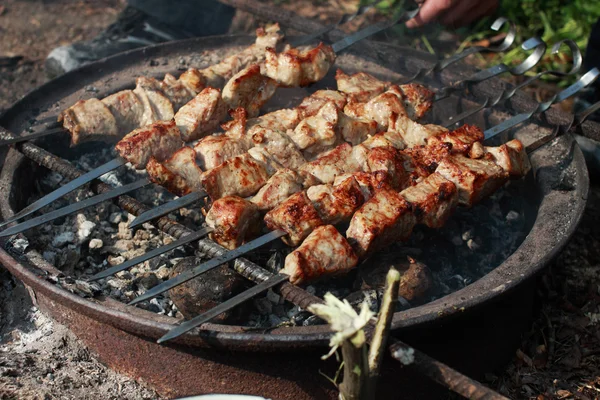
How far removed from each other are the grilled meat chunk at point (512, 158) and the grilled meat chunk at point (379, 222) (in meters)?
0.69

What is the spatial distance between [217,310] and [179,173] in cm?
93

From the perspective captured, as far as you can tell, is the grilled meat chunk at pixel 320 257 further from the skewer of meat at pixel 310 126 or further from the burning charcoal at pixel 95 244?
the burning charcoal at pixel 95 244

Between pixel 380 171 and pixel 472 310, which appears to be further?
pixel 380 171

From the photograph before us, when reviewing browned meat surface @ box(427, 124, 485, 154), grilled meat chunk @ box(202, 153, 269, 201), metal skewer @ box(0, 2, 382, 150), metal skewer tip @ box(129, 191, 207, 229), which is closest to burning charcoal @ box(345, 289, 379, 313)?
grilled meat chunk @ box(202, 153, 269, 201)

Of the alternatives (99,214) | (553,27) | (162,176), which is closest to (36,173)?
(99,214)

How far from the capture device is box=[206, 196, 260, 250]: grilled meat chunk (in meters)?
2.92

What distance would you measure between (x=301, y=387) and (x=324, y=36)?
2.81 metres

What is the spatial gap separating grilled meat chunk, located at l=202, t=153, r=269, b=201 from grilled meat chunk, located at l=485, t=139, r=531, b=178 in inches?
51.2

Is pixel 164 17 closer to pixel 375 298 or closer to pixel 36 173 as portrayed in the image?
pixel 36 173

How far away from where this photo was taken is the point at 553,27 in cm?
729

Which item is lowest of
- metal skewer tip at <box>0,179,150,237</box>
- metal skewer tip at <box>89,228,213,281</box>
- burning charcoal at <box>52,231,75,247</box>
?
burning charcoal at <box>52,231,75,247</box>

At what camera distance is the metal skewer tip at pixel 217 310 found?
2.42 metres

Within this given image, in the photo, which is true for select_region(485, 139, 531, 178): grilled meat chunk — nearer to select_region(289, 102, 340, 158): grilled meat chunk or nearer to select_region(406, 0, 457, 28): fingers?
select_region(289, 102, 340, 158): grilled meat chunk

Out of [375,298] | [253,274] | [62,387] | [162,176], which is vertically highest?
[162,176]
